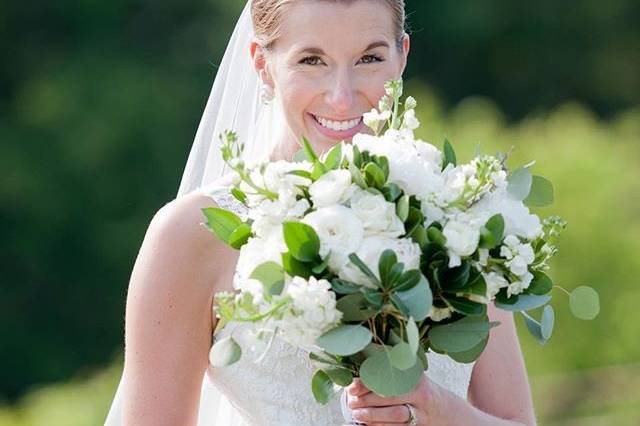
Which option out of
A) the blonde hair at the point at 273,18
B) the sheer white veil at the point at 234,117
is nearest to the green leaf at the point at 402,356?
the blonde hair at the point at 273,18

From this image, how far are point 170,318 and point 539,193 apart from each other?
3.23ft

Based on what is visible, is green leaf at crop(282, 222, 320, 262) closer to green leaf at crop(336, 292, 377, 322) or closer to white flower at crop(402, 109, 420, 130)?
green leaf at crop(336, 292, 377, 322)

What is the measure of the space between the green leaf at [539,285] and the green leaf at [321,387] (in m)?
0.50

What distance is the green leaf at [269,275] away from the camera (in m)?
3.69

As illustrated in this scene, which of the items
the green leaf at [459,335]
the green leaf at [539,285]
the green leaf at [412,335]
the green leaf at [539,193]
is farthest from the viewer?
the green leaf at [539,193]

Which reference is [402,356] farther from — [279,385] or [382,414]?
[279,385]

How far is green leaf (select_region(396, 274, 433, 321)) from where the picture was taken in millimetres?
3637

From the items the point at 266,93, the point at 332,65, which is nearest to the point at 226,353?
the point at 332,65

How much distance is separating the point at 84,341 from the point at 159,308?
680 inches

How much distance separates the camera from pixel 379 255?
368 centimetres

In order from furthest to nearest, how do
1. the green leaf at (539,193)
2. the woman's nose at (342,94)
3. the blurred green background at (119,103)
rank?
the blurred green background at (119,103)
the woman's nose at (342,94)
the green leaf at (539,193)

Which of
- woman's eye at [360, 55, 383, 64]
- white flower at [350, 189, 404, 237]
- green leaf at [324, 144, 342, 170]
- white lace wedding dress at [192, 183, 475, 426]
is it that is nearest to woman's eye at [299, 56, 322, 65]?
woman's eye at [360, 55, 383, 64]

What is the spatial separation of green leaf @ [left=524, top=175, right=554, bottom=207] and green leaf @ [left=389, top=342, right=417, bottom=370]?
1.86 feet

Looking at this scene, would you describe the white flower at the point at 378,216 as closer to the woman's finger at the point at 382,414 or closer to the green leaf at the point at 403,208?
the green leaf at the point at 403,208
